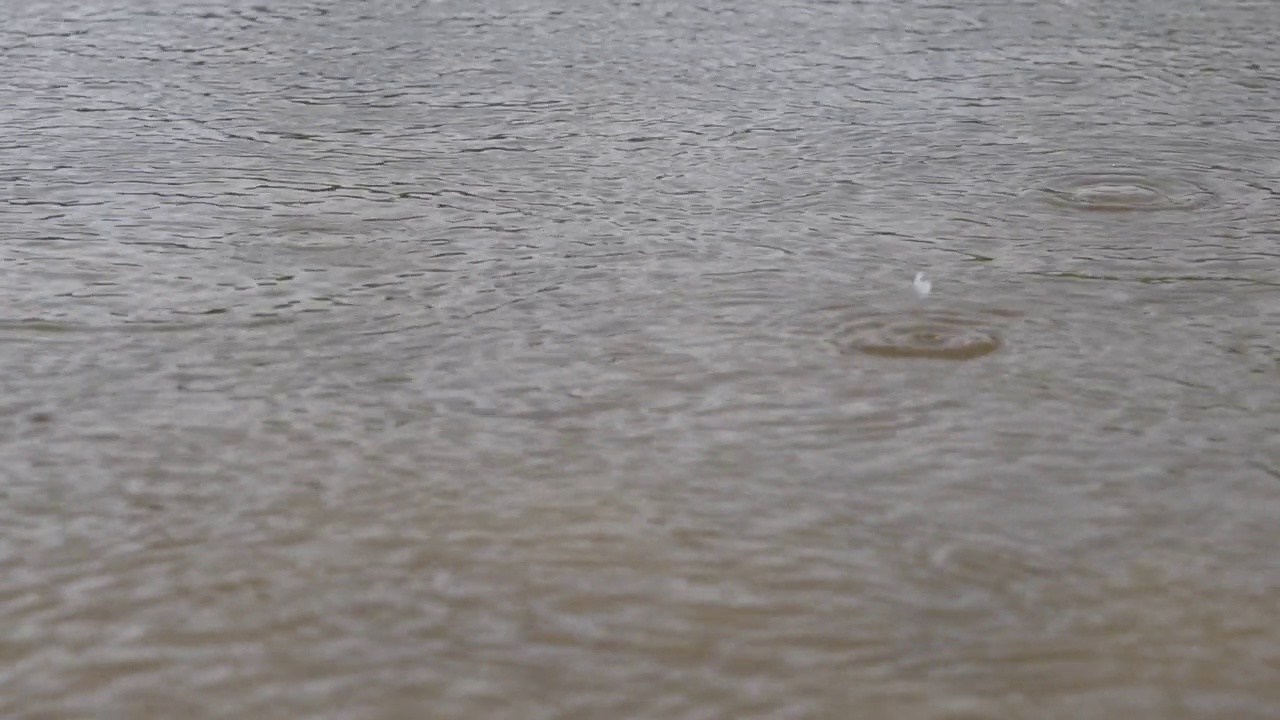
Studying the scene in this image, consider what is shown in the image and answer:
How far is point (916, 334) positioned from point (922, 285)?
1.04 feet

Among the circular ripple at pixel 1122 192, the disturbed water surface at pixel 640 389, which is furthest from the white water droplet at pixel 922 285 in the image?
the circular ripple at pixel 1122 192

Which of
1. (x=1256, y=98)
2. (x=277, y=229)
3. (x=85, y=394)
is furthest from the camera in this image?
(x=1256, y=98)

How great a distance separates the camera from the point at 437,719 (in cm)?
234

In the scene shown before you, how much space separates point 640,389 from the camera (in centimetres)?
354

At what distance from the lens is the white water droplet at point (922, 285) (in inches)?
160

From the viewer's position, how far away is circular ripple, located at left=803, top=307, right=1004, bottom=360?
373cm

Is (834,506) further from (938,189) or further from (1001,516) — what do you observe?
(938,189)

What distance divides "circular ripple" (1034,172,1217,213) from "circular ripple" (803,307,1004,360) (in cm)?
101

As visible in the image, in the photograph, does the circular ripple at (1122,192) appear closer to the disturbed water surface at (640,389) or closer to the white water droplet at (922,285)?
the disturbed water surface at (640,389)

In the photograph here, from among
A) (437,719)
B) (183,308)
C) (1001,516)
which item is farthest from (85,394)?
(1001,516)

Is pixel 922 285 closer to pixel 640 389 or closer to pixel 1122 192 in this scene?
Result: pixel 640 389

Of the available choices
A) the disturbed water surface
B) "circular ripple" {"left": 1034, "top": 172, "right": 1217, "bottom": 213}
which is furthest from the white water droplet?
"circular ripple" {"left": 1034, "top": 172, "right": 1217, "bottom": 213}

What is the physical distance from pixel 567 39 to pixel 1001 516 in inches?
166

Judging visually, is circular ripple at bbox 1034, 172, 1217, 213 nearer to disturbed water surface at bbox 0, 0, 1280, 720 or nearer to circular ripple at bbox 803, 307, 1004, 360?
disturbed water surface at bbox 0, 0, 1280, 720
